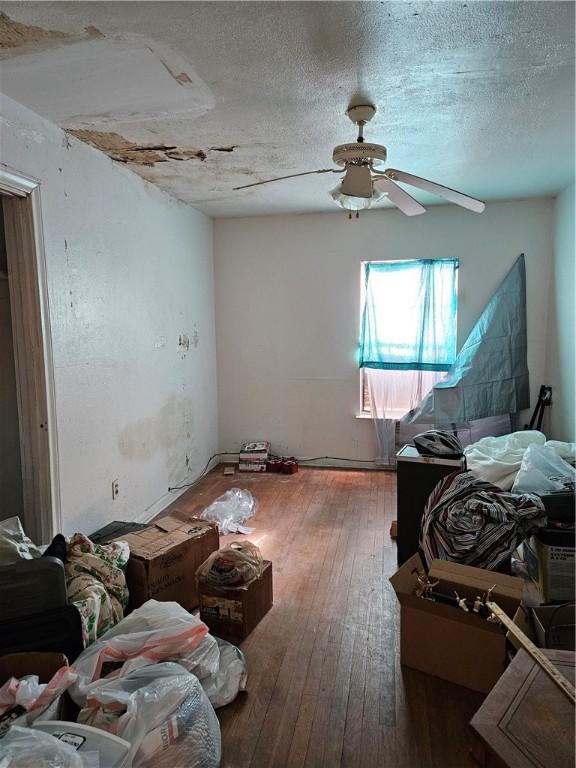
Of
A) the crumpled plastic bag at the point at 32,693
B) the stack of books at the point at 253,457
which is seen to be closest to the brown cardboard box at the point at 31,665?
the crumpled plastic bag at the point at 32,693

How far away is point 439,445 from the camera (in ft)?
9.07

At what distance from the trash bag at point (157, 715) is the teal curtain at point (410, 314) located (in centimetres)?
342

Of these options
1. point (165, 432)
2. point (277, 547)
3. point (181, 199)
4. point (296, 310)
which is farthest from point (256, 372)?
point (277, 547)

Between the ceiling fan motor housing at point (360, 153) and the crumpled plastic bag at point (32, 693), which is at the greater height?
the ceiling fan motor housing at point (360, 153)

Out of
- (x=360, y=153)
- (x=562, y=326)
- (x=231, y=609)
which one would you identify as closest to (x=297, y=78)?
(x=360, y=153)

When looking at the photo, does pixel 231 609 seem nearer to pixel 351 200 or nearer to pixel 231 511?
pixel 231 511

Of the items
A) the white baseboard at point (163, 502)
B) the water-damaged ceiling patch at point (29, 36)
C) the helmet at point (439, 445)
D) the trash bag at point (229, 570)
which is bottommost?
the white baseboard at point (163, 502)

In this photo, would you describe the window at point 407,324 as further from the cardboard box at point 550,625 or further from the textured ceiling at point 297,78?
the cardboard box at point 550,625

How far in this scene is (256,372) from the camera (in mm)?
4855

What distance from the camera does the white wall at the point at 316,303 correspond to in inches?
166

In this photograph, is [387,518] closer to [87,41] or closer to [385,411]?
[385,411]

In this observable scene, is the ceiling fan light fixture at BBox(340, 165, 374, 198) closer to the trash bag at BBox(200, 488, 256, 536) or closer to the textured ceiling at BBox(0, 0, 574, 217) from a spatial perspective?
the textured ceiling at BBox(0, 0, 574, 217)

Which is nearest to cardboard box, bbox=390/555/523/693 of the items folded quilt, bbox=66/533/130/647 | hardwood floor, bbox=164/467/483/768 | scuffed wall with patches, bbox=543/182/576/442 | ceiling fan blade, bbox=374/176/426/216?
hardwood floor, bbox=164/467/483/768

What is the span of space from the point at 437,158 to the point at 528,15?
4.85ft
